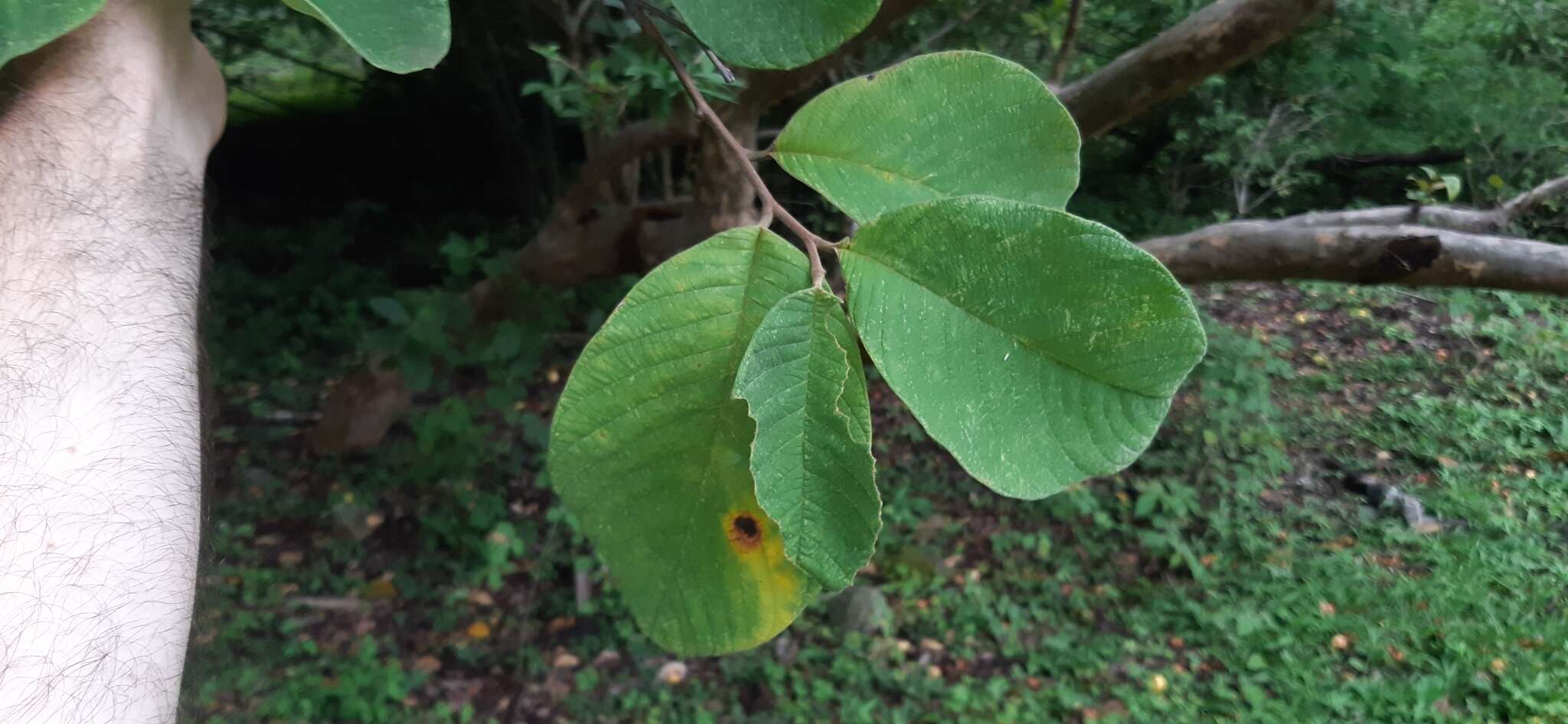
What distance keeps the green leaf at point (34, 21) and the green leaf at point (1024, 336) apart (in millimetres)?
465

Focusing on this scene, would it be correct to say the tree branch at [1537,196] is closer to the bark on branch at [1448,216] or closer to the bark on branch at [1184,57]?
the bark on branch at [1448,216]

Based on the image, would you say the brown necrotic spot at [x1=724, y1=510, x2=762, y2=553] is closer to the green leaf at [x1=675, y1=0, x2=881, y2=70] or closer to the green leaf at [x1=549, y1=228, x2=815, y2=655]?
the green leaf at [x1=549, y1=228, x2=815, y2=655]

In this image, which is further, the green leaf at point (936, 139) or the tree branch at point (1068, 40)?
the tree branch at point (1068, 40)

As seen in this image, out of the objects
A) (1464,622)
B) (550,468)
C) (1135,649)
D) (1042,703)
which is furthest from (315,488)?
(1464,622)

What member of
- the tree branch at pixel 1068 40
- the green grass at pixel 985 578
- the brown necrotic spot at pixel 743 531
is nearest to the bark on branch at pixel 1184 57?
the tree branch at pixel 1068 40

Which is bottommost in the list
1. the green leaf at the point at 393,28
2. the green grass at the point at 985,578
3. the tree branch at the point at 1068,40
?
the green grass at the point at 985,578

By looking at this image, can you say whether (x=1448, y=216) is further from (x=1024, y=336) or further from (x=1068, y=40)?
(x=1024, y=336)

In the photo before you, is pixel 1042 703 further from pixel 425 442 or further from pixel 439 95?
pixel 439 95

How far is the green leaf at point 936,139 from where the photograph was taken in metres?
0.64

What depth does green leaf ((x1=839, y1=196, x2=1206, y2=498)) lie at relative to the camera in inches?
21.5

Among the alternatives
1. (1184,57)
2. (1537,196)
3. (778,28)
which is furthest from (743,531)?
(1537,196)

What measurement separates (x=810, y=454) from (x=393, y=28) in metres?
0.35

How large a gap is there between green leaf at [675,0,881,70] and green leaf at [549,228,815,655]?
0.11 meters

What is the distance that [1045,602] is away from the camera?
125 inches
